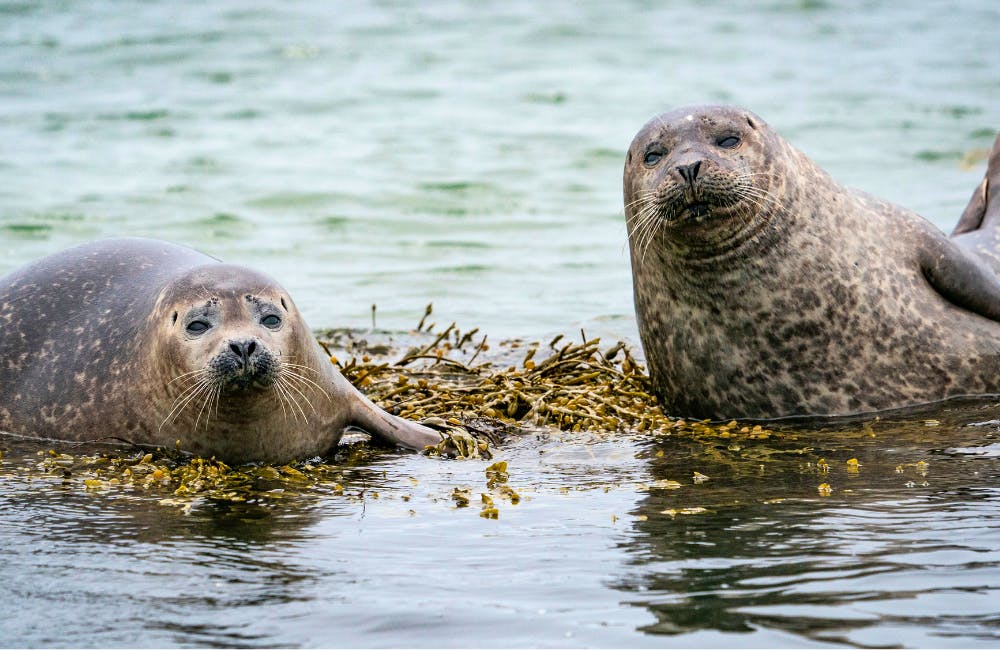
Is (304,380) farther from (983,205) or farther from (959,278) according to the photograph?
(983,205)

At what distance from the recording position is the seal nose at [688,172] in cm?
602

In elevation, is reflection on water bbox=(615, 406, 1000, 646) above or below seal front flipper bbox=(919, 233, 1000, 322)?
below

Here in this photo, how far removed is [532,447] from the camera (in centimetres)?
616

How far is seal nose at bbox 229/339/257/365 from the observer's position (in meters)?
5.46

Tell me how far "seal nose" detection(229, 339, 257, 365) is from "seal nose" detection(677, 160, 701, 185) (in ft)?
5.94

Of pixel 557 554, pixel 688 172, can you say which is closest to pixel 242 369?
pixel 557 554

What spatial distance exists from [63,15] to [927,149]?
51.8ft

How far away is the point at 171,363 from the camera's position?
588 centimetres

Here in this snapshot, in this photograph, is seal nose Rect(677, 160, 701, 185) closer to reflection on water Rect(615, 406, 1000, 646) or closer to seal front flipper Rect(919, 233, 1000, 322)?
reflection on water Rect(615, 406, 1000, 646)

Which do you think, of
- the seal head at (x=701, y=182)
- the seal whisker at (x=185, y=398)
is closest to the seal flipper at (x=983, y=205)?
the seal head at (x=701, y=182)

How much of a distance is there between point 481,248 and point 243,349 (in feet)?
24.0

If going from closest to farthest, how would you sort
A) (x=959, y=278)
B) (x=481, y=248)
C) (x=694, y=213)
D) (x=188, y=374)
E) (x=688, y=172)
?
(x=188, y=374)
(x=688, y=172)
(x=694, y=213)
(x=959, y=278)
(x=481, y=248)

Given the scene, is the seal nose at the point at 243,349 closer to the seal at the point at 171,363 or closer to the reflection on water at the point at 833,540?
the seal at the point at 171,363

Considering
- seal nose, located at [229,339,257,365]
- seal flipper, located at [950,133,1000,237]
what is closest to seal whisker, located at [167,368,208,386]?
seal nose, located at [229,339,257,365]
